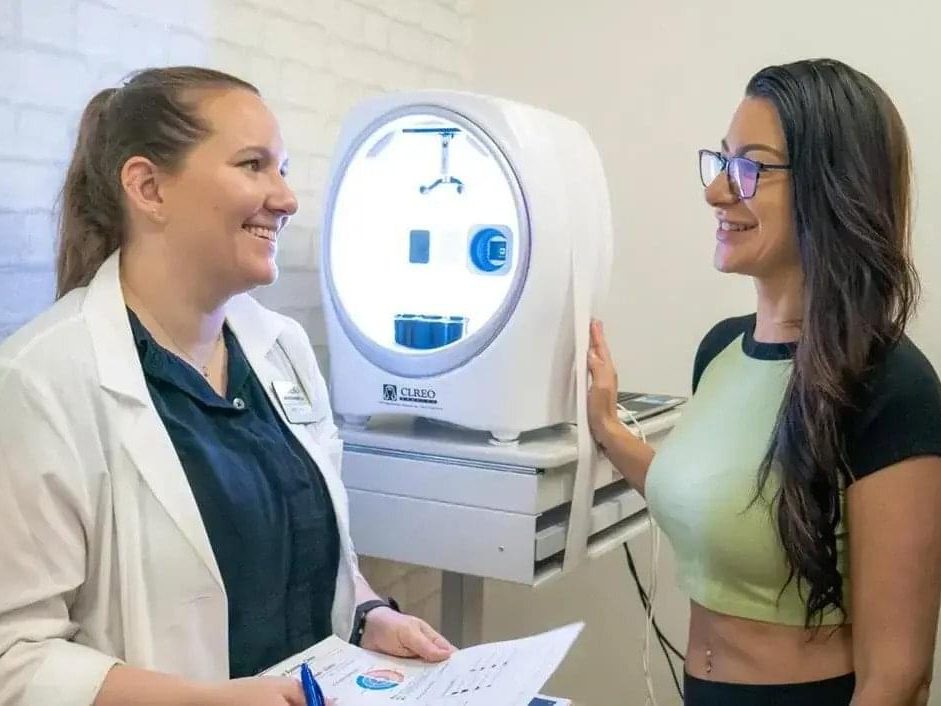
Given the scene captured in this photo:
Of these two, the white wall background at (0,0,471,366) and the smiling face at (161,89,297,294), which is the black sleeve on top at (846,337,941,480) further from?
the white wall background at (0,0,471,366)

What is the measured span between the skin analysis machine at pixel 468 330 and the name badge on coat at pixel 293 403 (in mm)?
252

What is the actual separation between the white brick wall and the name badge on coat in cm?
41

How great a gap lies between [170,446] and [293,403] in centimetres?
26

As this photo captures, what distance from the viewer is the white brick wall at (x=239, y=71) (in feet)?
4.65

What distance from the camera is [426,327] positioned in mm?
1664

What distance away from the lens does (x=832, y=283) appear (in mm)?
1255

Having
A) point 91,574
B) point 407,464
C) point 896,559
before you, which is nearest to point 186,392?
point 91,574

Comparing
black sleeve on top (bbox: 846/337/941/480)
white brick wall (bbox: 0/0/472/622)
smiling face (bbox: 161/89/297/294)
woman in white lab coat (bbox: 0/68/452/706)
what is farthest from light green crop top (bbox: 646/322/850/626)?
white brick wall (bbox: 0/0/472/622)

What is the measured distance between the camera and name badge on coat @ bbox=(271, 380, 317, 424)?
1.35 m

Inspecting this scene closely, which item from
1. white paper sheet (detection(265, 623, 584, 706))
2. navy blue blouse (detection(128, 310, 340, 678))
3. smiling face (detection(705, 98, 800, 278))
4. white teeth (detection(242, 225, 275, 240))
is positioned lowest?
white paper sheet (detection(265, 623, 584, 706))

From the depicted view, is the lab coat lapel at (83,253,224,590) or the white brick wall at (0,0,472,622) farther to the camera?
the white brick wall at (0,0,472,622)

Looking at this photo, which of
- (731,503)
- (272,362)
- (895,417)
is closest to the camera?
(895,417)

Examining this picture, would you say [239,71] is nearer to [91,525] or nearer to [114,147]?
[114,147]

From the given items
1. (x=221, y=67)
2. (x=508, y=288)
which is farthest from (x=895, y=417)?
(x=221, y=67)
